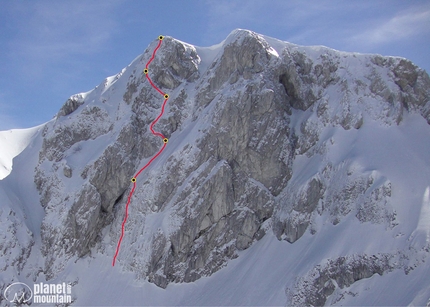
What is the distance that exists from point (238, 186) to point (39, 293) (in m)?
25.1

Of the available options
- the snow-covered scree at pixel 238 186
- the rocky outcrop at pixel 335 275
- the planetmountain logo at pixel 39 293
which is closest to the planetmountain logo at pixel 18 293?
the planetmountain logo at pixel 39 293

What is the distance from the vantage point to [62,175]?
59.9 meters

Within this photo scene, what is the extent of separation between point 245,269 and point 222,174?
10464 mm

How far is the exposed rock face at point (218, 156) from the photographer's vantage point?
5100cm

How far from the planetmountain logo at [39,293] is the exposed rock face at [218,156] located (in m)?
1.94

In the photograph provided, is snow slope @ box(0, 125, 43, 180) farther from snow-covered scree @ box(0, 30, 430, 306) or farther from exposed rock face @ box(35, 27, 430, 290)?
exposed rock face @ box(35, 27, 430, 290)

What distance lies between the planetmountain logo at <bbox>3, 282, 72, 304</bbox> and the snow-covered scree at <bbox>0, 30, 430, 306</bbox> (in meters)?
0.90

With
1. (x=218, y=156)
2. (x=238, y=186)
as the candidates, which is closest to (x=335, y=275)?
(x=238, y=186)

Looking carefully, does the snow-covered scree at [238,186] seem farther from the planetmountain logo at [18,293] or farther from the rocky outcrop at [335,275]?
the planetmountain logo at [18,293]

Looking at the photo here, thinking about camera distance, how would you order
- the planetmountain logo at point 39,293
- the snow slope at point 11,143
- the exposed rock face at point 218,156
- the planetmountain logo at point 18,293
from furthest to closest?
1. the snow slope at point 11,143
2. the planetmountain logo at point 39,293
3. the planetmountain logo at point 18,293
4. the exposed rock face at point 218,156

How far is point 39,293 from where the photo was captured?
53125 mm

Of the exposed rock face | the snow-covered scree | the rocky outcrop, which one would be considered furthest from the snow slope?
the rocky outcrop

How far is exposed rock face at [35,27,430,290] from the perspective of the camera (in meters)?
51.0

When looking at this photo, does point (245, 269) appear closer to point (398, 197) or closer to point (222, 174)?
point (222, 174)
